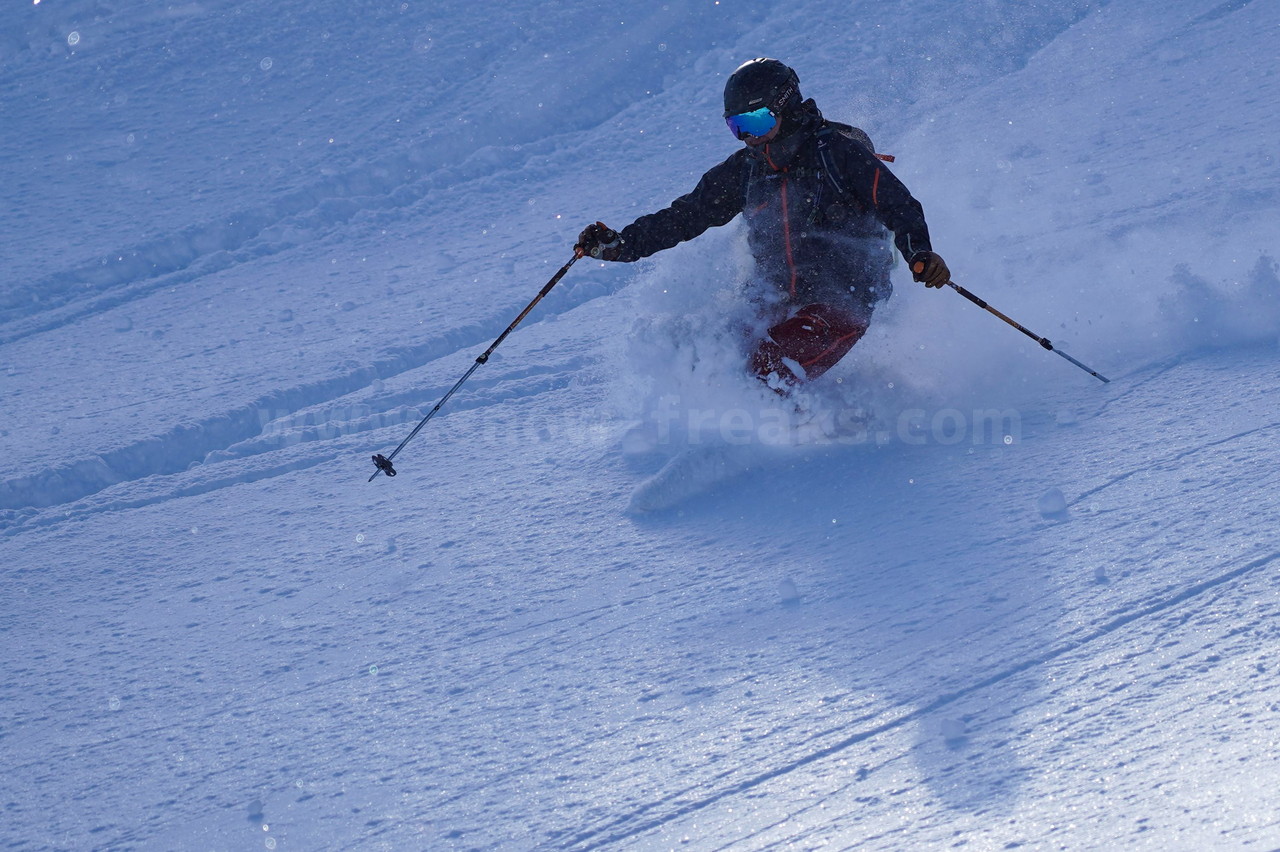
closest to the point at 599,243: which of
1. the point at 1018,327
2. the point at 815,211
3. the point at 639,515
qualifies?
the point at 815,211

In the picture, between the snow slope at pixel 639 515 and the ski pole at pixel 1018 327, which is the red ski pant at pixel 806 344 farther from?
the ski pole at pixel 1018 327

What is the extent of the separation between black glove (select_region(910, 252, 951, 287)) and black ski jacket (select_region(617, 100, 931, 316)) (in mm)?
99

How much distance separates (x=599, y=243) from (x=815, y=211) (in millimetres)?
918

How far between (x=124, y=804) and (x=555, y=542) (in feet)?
5.43

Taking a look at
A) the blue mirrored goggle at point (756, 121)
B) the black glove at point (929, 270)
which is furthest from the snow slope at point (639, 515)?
the blue mirrored goggle at point (756, 121)

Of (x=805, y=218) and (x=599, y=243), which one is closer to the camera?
(x=805, y=218)

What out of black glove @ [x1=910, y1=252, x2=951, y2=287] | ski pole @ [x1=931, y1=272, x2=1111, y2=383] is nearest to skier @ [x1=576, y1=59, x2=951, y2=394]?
black glove @ [x1=910, y1=252, x2=951, y2=287]

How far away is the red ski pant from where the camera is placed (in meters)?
4.50

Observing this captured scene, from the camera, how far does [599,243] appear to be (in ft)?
16.1

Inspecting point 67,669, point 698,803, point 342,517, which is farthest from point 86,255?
point 698,803

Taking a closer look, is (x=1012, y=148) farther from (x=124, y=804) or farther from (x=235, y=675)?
(x=124, y=804)

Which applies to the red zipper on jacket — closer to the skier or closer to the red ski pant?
the skier

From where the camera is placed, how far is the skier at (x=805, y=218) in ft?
14.5

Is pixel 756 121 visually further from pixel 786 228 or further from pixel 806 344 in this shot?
pixel 806 344
